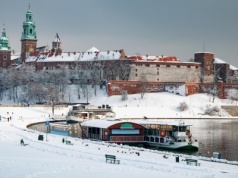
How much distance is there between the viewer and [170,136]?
43219 mm

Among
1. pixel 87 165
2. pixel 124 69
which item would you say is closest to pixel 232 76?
pixel 124 69

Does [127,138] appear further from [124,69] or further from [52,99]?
[124,69]

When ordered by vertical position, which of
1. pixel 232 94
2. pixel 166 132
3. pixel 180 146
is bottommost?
pixel 180 146

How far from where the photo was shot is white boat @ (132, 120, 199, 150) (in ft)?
138

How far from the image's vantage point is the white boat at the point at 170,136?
4200cm

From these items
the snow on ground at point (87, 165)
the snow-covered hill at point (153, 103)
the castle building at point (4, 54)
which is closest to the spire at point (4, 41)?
the castle building at point (4, 54)

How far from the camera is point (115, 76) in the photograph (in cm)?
11331

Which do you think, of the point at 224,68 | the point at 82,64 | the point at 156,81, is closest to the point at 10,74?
the point at 82,64

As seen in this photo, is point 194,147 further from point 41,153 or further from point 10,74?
point 10,74

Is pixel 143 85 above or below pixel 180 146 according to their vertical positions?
above

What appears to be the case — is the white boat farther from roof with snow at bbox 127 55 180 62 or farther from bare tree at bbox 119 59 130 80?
roof with snow at bbox 127 55 180 62

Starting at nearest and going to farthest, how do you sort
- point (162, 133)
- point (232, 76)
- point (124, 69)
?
point (162, 133) < point (124, 69) < point (232, 76)

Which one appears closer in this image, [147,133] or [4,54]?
[147,133]

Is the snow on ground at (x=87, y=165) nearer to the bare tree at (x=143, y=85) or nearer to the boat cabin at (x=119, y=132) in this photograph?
the boat cabin at (x=119, y=132)
